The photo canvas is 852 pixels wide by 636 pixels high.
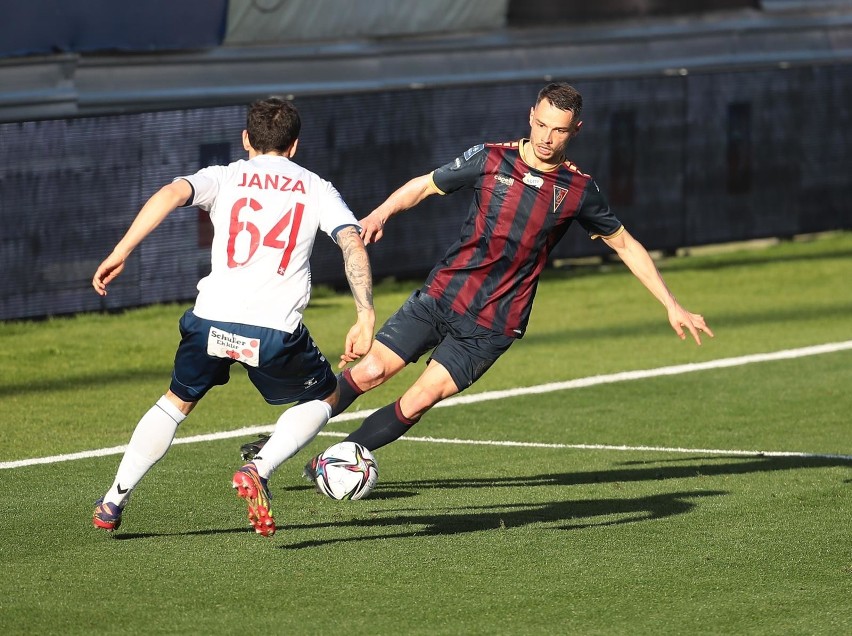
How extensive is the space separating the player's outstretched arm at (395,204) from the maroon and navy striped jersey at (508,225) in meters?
0.08

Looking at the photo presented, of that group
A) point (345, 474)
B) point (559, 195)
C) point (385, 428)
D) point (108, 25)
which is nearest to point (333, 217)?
point (345, 474)

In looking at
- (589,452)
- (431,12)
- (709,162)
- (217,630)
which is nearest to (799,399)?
(589,452)

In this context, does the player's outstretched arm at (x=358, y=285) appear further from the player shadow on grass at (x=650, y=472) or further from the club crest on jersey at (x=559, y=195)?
the player shadow on grass at (x=650, y=472)

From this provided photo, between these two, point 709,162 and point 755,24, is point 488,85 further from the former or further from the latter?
point 755,24

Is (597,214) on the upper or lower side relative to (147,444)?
upper

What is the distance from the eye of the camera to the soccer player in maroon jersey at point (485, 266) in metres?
8.15

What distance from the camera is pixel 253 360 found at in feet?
23.1

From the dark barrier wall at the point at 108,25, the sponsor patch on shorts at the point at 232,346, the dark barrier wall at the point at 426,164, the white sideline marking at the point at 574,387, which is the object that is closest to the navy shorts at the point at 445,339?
the sponsor patch on shorts at the point at 232,346

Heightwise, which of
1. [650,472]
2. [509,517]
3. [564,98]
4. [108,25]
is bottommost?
[650,472]

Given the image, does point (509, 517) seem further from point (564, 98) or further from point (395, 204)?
point (564, 98)

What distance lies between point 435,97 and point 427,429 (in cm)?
744

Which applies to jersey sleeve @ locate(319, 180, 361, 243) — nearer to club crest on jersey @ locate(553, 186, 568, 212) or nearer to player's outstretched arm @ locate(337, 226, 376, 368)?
player's outstretched arm @ locate(337, 226, 376, 368)

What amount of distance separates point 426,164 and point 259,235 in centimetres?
1044

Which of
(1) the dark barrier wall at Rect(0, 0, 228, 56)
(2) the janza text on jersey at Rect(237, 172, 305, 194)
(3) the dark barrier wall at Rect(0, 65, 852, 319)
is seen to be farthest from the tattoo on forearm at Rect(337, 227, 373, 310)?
(1) the dark barrier wall at Rect(0, 0, 228, 56)
